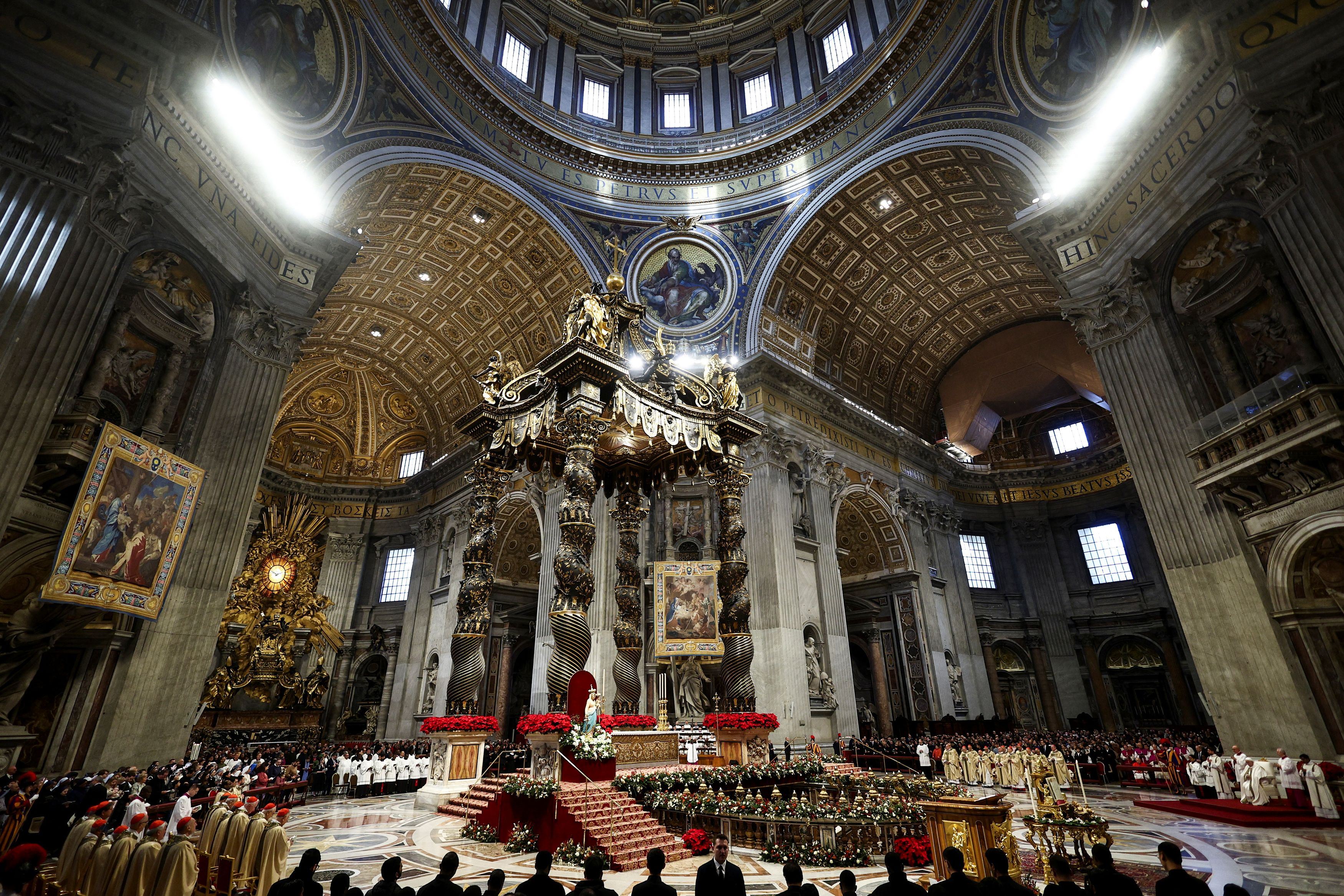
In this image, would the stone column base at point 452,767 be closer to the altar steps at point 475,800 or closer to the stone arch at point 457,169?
the altar steps at point 475,800

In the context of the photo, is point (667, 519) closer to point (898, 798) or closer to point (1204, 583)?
point (898, 798)

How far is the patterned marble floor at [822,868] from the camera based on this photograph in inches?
220

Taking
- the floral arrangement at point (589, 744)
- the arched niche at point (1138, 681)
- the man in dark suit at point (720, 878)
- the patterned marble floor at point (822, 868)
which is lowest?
the patterned marble floor at point (822, 868)

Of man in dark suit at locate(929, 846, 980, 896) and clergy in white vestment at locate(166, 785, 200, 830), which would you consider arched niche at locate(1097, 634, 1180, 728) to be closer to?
man in dark suit at locate(929, 846, 980, 896)

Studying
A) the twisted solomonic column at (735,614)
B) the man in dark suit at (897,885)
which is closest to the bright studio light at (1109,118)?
the twisted solomonic column at (735,614)

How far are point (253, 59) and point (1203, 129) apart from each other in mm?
15803

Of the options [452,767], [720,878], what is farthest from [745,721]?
[720,878]

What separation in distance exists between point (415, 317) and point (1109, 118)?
19.4 m

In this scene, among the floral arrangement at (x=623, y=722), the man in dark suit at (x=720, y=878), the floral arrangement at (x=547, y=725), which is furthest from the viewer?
the floral arrangement at (x=623, y=722)

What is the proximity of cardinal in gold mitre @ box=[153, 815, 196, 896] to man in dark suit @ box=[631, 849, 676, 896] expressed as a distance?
3.51 m

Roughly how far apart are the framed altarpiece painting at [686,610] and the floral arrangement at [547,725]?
7.12 meters

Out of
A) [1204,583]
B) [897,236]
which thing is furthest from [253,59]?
[1204,583]

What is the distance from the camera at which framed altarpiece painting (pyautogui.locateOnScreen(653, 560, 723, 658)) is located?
14.9 meters

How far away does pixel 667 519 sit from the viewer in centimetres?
1738
